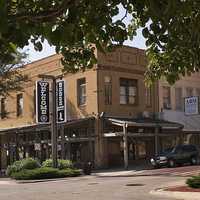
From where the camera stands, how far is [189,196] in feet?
64.8

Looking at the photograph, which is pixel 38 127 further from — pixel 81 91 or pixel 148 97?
pixel 148 97

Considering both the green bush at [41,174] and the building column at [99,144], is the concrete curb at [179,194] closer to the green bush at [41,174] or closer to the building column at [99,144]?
the green bush at [41,174]

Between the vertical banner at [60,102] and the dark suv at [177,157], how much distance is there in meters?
7.81

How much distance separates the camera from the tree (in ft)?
24.9

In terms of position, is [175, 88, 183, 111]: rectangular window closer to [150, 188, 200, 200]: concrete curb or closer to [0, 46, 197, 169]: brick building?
[0, 46, 197, 169]: brick building

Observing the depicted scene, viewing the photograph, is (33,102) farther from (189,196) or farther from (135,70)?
(189,196)

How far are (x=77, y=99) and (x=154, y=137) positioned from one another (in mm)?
7137

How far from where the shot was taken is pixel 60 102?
41.5 m

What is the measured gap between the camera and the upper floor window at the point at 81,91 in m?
47.4

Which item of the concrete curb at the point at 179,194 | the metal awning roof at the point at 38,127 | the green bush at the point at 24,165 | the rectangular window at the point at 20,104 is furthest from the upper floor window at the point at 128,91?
the concrete curb at the point at 179,194

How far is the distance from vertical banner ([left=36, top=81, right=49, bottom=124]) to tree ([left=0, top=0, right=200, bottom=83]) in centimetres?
2977

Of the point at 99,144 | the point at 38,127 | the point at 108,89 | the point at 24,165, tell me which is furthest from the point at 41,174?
the point at 108,89

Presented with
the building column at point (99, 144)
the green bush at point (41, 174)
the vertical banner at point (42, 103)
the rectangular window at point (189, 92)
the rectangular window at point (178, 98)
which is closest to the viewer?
the green bush at point (41, 174)

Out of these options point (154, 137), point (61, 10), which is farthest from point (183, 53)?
point (154, 137)
